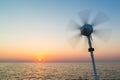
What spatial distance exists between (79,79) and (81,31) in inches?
2940

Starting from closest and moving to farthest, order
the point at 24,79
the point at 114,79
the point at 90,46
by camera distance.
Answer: the point at 90,46
the point at 114,79
the point at 24,79

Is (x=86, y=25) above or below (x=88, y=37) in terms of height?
above

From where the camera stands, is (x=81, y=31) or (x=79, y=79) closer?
(x=81, y=31)

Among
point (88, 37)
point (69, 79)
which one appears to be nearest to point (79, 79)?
point (69, 79)

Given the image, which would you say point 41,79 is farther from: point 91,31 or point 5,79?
point 91,31

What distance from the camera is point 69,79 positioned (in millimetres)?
110000

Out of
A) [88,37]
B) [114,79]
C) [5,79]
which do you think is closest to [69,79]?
[114,79]

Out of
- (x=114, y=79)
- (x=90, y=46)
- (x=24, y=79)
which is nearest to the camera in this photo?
(x=90, y=46)

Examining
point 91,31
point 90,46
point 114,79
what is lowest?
point 114,79

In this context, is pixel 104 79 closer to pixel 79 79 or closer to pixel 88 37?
pixel 79 79

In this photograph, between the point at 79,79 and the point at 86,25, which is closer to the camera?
the point at 86,25

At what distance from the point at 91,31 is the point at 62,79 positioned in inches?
3017

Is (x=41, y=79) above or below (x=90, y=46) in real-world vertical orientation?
below

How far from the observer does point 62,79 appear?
361ft
